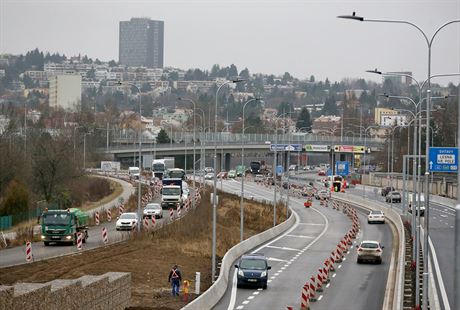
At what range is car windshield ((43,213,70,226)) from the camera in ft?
177

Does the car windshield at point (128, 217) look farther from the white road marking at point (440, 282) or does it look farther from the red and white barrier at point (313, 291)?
the red and white barrier at point (313, 291)

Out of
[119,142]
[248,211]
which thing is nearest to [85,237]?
[248,211]

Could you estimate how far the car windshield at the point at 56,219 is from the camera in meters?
53.8

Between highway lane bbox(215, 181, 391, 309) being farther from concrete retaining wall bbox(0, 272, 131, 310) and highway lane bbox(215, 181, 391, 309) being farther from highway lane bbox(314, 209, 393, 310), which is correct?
concrete retaining wall bbox(0, 272, 131, 310)

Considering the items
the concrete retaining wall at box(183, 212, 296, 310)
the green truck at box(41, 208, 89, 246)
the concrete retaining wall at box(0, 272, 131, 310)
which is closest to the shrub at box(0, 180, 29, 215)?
the green truck at box(41, 208, 89, 246)

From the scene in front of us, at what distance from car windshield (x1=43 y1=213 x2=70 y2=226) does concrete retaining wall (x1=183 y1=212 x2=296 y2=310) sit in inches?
325

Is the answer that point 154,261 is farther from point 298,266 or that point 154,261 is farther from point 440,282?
point 440,282

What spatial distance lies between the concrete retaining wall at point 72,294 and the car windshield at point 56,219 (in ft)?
67.1

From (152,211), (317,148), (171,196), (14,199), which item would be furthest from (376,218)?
(317,148)

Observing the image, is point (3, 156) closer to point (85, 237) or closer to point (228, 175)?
point (85, 237)

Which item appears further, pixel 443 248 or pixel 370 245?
pixel 443 248

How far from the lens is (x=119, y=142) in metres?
188

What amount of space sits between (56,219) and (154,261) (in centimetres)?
658

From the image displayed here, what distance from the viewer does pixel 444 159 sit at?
49219mm
